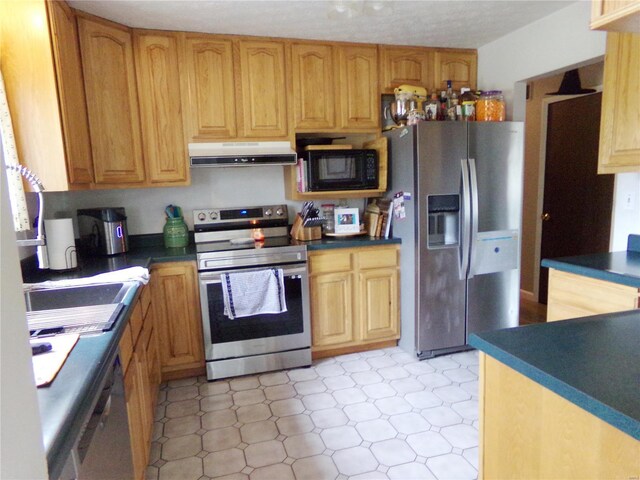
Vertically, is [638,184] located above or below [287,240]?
above

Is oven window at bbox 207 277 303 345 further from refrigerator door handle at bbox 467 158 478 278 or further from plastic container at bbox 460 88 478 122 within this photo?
plastic container at bbox 460 88 478 122

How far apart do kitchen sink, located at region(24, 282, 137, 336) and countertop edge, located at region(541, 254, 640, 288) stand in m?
2.05

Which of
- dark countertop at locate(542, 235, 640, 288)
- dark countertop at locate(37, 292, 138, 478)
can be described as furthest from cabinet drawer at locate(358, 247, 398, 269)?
dark countertop at locate(37, 292, 138, 478)

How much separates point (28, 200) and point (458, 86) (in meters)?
3.07

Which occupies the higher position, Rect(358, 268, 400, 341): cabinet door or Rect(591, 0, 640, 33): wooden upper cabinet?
Rect(591, 0, 640, 33): wooden upper cabinet

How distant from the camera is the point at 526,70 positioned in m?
2.79

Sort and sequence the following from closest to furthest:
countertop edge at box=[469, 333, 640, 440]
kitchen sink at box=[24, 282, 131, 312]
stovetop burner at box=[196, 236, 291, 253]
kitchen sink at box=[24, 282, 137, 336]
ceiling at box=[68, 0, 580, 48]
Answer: countertop edge at box=[469, 333, 640, 440]
kitchen sink at box=[24, 282, 137, 336]
kitchen sink at box=[24, 282, 131, 312]
ceiling at box=[68, 0, 580, 48]
stovetop burner at box=[196, 236, 291, 253]

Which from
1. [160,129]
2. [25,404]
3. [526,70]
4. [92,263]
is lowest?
[92,263]

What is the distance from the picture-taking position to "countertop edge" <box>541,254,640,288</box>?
1722 mm

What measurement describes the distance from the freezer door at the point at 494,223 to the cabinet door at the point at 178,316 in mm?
1909

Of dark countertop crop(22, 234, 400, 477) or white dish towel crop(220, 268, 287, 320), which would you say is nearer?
dark countertop crop(22, 234, 400, 477)

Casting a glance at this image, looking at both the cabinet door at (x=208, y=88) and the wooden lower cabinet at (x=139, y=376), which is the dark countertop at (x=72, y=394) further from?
the cabinet door at (x=208, y=88)

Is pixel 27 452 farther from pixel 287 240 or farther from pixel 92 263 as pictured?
pixel 287 240

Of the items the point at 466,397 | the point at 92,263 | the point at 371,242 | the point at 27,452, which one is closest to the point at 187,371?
the point at 92,263
